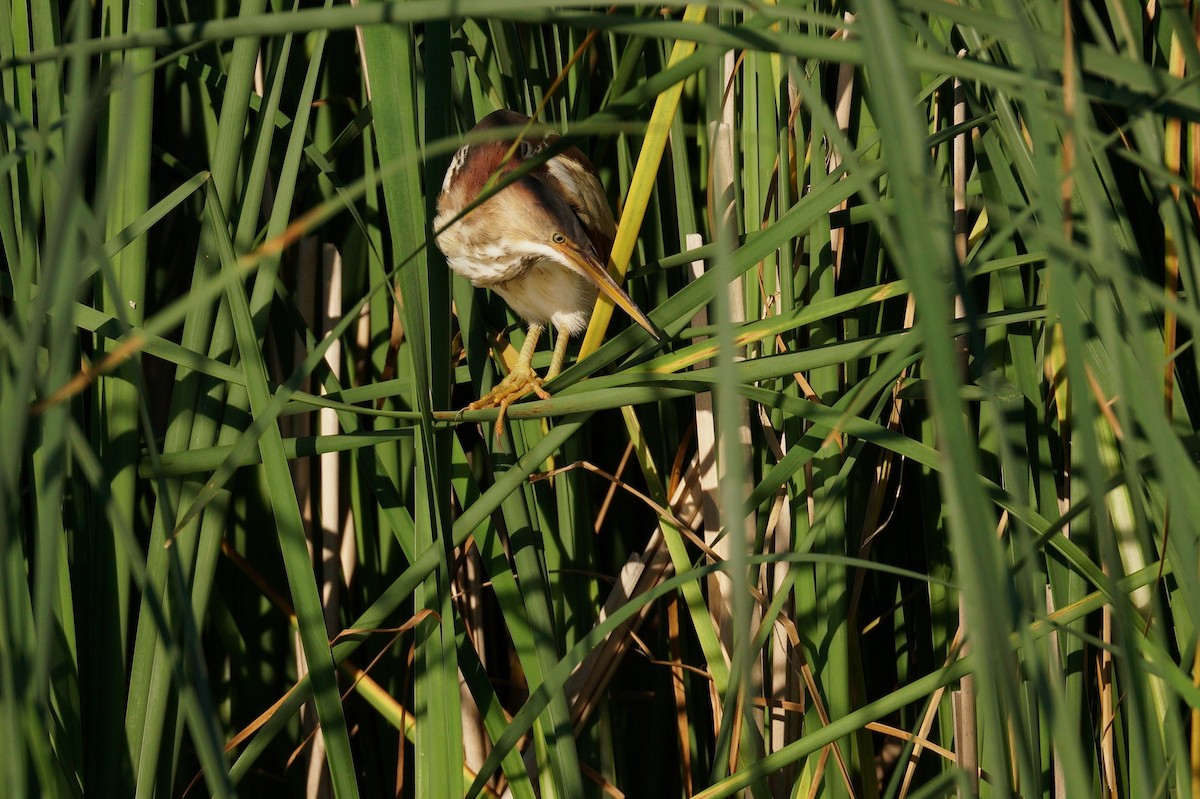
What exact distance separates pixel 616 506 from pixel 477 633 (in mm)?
282

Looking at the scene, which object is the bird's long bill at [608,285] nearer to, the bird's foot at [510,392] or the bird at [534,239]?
the bird at [534,239]

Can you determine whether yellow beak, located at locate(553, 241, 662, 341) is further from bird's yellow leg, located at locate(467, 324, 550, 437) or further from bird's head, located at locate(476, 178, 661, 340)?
bird's yellow leg, located at locate(467, 324, 550, 437)

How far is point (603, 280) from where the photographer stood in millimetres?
1277

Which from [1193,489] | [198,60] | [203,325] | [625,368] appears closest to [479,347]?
[625,368]

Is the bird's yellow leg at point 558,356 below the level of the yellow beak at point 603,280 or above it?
below

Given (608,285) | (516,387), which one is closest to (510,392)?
(516,387)

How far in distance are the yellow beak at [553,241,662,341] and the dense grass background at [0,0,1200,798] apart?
0.10 feet

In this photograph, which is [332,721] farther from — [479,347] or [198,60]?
[198,60]

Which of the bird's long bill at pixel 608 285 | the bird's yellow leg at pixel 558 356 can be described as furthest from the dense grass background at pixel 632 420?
the bird's yellow leg at pixel 558 356

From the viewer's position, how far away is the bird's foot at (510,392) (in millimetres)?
1080

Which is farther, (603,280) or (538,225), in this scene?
(538,225)

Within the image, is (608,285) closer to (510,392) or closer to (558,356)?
(510,392)

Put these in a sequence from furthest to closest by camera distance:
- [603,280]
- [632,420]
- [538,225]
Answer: [538,225] → [603,280] → [632,420]

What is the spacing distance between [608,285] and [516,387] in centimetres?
17
